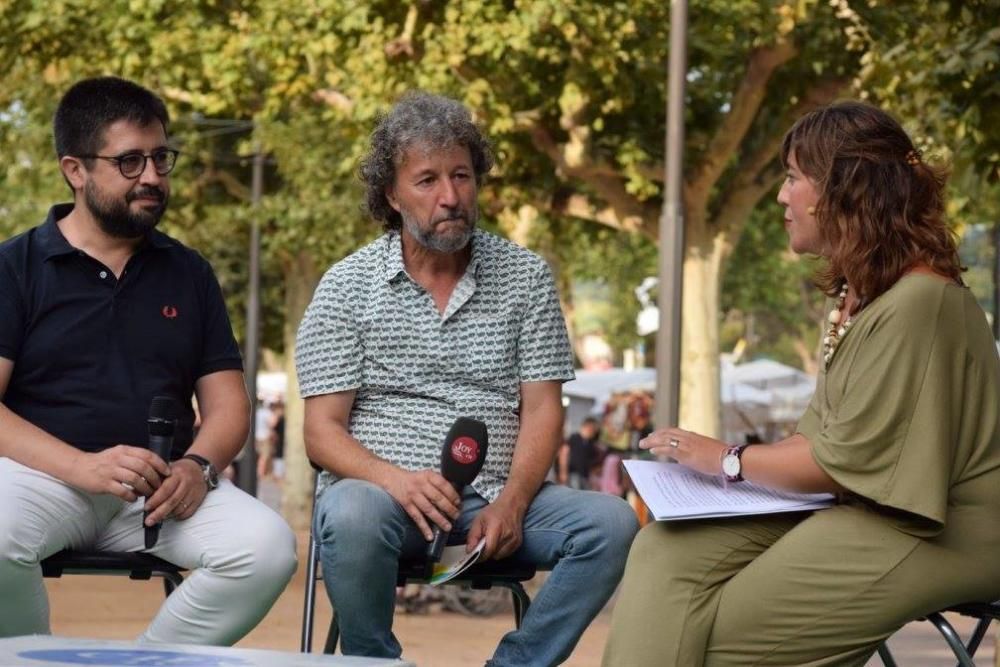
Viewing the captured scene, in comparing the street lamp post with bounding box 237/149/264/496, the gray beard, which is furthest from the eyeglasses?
the street lamp post with bounding box 237/149/264/496

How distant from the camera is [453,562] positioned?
5250 mm

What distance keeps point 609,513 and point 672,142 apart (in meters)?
10.7

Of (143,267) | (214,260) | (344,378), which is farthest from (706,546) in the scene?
(214,260)

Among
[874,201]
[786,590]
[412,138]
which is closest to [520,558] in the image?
[786,590]

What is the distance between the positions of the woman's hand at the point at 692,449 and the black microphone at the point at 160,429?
120 cm

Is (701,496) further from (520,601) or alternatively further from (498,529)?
→ (520,601)

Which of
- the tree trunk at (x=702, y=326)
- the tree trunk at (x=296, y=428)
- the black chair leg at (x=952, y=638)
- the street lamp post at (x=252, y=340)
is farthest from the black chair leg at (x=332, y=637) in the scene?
the tree trunk at (x=296, y=428)

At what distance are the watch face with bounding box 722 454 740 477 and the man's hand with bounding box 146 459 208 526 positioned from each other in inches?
53.4

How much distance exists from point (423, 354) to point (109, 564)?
1.02 metres

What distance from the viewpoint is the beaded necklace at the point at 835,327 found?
15.1 ft

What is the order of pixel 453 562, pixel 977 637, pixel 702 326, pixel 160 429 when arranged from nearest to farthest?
pixel 977 637
pixel 160 429
pixel 453 562
pixel 702 326

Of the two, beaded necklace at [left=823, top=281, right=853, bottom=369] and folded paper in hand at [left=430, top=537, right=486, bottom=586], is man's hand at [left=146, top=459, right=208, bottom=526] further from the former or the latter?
beaded necklace at [left=823, top=281, right=853, bottom=369]

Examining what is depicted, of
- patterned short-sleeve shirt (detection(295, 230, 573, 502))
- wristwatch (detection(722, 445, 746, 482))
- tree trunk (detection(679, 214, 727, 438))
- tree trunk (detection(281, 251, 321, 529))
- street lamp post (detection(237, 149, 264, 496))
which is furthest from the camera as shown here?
tree trunk (detection(281, 251, 321, 529))

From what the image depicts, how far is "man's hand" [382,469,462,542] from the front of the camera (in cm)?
516
